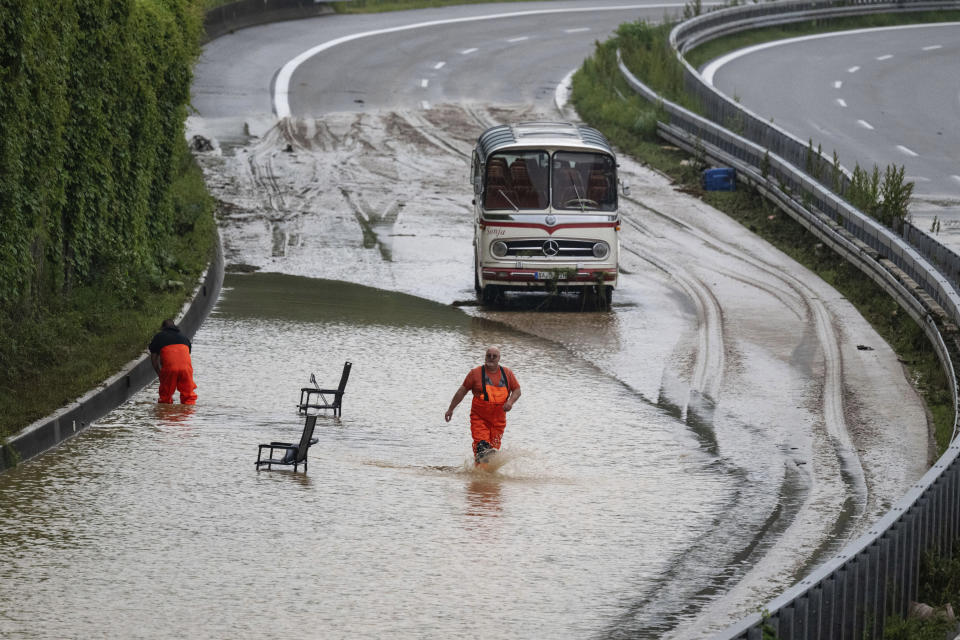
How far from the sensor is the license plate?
79.3 feet

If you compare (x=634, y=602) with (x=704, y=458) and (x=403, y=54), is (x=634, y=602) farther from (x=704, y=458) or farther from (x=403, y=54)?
(x=403, y=54)

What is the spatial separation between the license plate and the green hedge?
19.8ft

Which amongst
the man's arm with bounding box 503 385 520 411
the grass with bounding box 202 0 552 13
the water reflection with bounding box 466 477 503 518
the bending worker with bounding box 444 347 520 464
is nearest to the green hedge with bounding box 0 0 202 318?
the bending worker with bounding box 444 347 520 464

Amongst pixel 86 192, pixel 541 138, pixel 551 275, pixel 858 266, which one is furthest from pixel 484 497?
pixel 858 266

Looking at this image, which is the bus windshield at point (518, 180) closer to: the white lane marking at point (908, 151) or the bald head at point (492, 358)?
the bald head at point (492, 358)

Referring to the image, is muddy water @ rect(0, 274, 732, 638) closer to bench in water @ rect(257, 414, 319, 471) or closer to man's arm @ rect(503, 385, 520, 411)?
bench in water @ rect(257, 414, 319, 471)

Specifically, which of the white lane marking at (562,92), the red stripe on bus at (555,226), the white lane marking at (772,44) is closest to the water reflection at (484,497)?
the red stripe on bus at (555,226)

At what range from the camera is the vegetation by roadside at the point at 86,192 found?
16.8m

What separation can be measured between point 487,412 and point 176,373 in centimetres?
444

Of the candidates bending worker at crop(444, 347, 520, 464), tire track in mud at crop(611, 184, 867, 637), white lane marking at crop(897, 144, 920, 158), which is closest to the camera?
tire track in mud at crop(611, 184, 867, 637)

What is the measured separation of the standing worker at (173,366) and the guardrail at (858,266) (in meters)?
8.86

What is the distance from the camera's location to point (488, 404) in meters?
15.2

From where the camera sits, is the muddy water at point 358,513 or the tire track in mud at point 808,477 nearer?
the muddy water at point 358,513

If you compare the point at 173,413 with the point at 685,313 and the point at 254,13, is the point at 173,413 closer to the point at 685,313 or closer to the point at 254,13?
the point at 685,313
